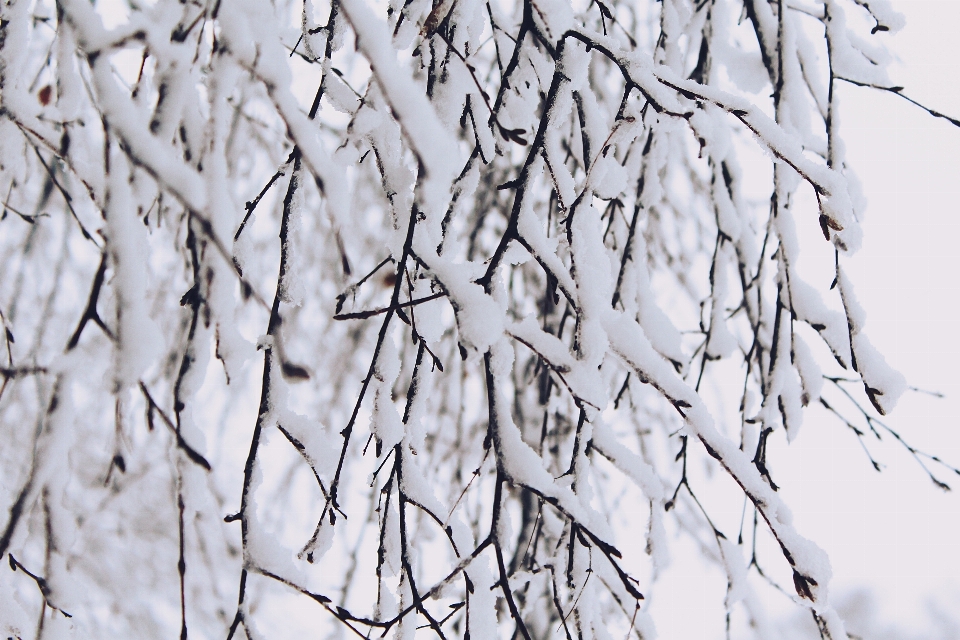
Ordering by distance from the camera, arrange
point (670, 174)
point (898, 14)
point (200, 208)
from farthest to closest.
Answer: point (670, 174)
point (898, 14)
point (200, 208)

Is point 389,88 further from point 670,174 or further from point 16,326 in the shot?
point 16,326

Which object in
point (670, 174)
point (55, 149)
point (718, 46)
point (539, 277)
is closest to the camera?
point (55, 149)

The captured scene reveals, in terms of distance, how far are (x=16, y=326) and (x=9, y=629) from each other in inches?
99.5

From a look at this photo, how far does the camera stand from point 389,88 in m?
0.45

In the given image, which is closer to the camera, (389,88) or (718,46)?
(389,88)

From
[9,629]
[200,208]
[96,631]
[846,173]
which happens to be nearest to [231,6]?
[200,208]

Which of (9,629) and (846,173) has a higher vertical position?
(846,173)

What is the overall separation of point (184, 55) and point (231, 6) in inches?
1.9

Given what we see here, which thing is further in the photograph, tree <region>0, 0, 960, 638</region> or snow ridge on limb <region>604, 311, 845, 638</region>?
snow ridge on limb <region>604, 311, 845, 638</region>

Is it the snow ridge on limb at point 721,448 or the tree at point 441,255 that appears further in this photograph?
the snow ridge on limb at point 721,448

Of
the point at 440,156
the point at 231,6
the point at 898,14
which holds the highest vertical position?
the point at 898,14

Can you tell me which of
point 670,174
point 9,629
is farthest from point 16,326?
point 670,174

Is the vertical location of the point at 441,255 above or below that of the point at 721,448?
above

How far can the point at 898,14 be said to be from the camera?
3.25 feet
